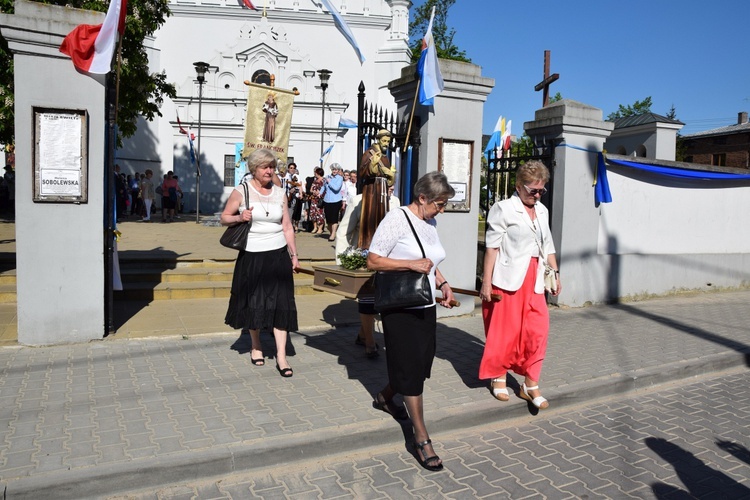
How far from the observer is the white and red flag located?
6.37 metres

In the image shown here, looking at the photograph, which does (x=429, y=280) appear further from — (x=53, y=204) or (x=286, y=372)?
(x=53, y=204)

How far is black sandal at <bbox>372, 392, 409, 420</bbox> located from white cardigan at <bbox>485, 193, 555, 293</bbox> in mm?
1331

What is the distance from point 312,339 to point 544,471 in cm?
365

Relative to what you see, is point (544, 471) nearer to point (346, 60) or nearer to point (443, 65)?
point (443, 65)

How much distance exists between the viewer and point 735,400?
605cm

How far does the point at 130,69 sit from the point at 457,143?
38.8ft

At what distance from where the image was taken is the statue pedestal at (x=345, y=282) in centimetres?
629

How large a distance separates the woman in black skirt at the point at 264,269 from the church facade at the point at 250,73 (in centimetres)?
2410

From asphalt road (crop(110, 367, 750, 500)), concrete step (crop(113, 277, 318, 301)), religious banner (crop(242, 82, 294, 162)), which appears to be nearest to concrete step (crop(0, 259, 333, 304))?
concrete step (crop(113, 277, 318, 301))

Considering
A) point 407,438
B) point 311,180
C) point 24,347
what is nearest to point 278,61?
point 311,180

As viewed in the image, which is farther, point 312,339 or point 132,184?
point 132,184

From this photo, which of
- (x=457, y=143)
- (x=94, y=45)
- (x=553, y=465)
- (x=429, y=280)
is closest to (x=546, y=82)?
(x=457, y=143)

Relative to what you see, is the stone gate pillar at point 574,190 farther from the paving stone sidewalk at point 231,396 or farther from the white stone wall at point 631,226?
the paving stone sidewalk at point 231,396

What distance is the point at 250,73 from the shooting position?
35.1 meters
